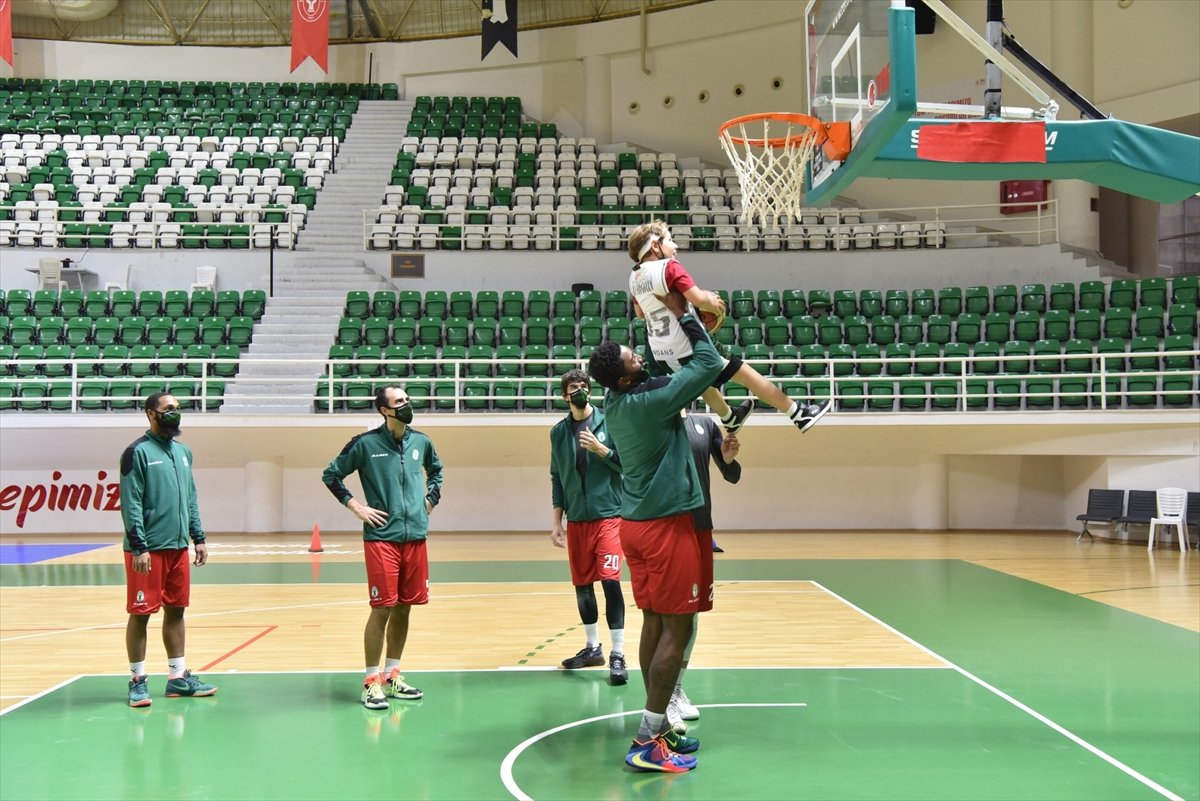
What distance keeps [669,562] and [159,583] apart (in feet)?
11.3

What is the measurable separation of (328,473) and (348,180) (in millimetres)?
19069

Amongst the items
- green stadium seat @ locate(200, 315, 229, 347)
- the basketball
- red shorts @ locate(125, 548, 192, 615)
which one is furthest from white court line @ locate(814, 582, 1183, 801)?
green stadium seat @ locate(200, 315, 229, 347)

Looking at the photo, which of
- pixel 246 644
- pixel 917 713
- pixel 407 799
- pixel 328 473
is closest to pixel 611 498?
pixel 328 473

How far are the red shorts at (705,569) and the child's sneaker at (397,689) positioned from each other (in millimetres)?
2250

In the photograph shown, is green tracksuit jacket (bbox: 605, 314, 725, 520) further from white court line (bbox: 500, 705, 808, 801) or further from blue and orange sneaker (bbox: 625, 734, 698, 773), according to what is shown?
white court line (bbox: 500, 705, 808, 801)

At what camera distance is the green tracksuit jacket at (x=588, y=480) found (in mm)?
6898

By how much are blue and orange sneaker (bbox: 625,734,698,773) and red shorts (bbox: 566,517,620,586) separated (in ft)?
6.74

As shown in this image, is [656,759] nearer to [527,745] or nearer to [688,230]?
[527,745]

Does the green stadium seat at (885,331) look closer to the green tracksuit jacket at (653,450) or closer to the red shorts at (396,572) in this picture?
the red shorts at (396,572)

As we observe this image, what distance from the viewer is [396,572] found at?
620cm

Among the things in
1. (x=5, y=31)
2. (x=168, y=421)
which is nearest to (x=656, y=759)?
(x=168, y=421)

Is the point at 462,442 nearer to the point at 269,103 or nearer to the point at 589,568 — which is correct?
the point at 589,568

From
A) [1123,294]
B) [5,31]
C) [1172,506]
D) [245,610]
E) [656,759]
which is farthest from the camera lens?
[5,31]

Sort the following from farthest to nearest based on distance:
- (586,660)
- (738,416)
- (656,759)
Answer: (586,660) → (656,759) → (738,416)
